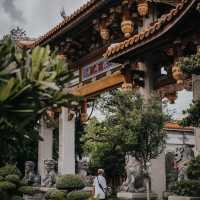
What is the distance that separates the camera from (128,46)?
10320 mm

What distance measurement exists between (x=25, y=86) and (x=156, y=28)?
668cm

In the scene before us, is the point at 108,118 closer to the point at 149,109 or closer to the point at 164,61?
the point at 149,109

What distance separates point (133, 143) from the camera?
8.96 meters

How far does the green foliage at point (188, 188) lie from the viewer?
777cm

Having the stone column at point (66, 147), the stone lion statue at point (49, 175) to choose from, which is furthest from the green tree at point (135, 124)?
the stone lion statue at point (49, 175)

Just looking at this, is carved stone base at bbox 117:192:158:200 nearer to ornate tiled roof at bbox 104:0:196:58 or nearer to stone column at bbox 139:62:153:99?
stone column at bbox 139:62:153:99

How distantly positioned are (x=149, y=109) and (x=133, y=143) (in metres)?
0.82

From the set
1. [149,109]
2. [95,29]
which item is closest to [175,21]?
[149,109]

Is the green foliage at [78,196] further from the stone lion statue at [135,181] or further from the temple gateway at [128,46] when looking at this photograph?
the temple gateway at [128,46]

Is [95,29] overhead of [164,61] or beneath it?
overhead

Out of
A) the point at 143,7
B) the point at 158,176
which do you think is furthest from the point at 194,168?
the point at 143,7

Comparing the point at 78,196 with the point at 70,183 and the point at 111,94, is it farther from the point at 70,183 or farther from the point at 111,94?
the point at 111,94

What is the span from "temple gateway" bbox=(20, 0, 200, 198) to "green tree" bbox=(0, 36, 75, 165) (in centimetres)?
548

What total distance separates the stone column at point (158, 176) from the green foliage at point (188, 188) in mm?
2733
